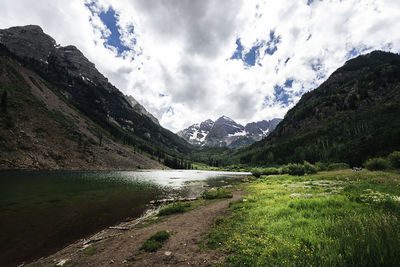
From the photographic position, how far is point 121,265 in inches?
364

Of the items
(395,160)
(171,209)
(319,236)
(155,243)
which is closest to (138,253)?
(155,243)

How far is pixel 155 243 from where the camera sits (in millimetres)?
11180

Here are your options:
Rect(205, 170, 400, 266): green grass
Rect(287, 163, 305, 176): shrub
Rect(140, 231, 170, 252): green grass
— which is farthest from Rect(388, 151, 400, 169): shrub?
Rect(140, 231, 170, 252): green grass

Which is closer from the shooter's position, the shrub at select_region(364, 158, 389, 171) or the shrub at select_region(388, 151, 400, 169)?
the shrub at select_region(388, 151, 400, 169)

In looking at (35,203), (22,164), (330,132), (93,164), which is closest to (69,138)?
(93,164)

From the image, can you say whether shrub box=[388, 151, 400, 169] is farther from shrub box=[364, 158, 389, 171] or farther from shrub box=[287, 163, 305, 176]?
shrub box=[287, 163, 305, 176]

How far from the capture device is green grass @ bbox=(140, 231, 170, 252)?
1082 cm

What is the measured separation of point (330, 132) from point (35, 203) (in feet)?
750

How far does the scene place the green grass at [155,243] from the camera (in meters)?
10.8

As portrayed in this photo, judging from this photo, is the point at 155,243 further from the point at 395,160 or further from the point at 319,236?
the point at 395,160

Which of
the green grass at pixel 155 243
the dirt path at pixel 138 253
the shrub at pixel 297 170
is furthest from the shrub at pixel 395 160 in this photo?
the green grass at pixel 155 243

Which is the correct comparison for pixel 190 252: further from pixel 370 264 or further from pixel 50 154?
pixel 50 154

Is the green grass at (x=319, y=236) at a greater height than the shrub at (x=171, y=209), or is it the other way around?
the green grass at (x=319, y=236)

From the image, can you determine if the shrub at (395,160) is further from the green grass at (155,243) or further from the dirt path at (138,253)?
the green grass at (155,243)
